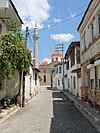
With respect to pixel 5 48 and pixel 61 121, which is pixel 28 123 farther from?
pixel 5 48

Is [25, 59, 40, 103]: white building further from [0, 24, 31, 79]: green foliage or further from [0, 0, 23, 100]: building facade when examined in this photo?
[0, 24, 31, 79]: green foliage

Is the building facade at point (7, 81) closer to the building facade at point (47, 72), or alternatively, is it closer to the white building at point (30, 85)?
the white building at point (30, 85)

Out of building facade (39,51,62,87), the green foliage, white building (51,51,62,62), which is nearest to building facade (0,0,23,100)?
the green foliage

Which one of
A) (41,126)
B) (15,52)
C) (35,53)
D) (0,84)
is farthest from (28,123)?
(35,53)

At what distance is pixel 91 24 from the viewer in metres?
15.7

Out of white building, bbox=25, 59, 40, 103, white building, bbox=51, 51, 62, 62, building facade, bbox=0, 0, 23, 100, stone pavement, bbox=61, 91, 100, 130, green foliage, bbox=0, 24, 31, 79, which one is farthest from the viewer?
white building, bbox=51, 51, 62, 62

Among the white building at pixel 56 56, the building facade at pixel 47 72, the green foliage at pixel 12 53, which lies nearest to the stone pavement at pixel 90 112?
the green foliage at pixel 12 53

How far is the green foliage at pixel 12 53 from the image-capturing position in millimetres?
13523

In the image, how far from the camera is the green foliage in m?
13.5

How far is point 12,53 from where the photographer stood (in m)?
14.2

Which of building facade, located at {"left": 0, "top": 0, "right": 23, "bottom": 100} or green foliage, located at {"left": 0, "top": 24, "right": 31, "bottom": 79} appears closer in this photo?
green foliage, located at {"left": 0, "top": 24, "right": 31, "bottom": 79}

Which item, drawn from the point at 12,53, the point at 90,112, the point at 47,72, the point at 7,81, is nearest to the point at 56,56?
the point at 47,72

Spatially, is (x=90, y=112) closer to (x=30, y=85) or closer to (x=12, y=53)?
(x=12, y=53)

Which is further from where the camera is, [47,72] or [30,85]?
[47,72]
